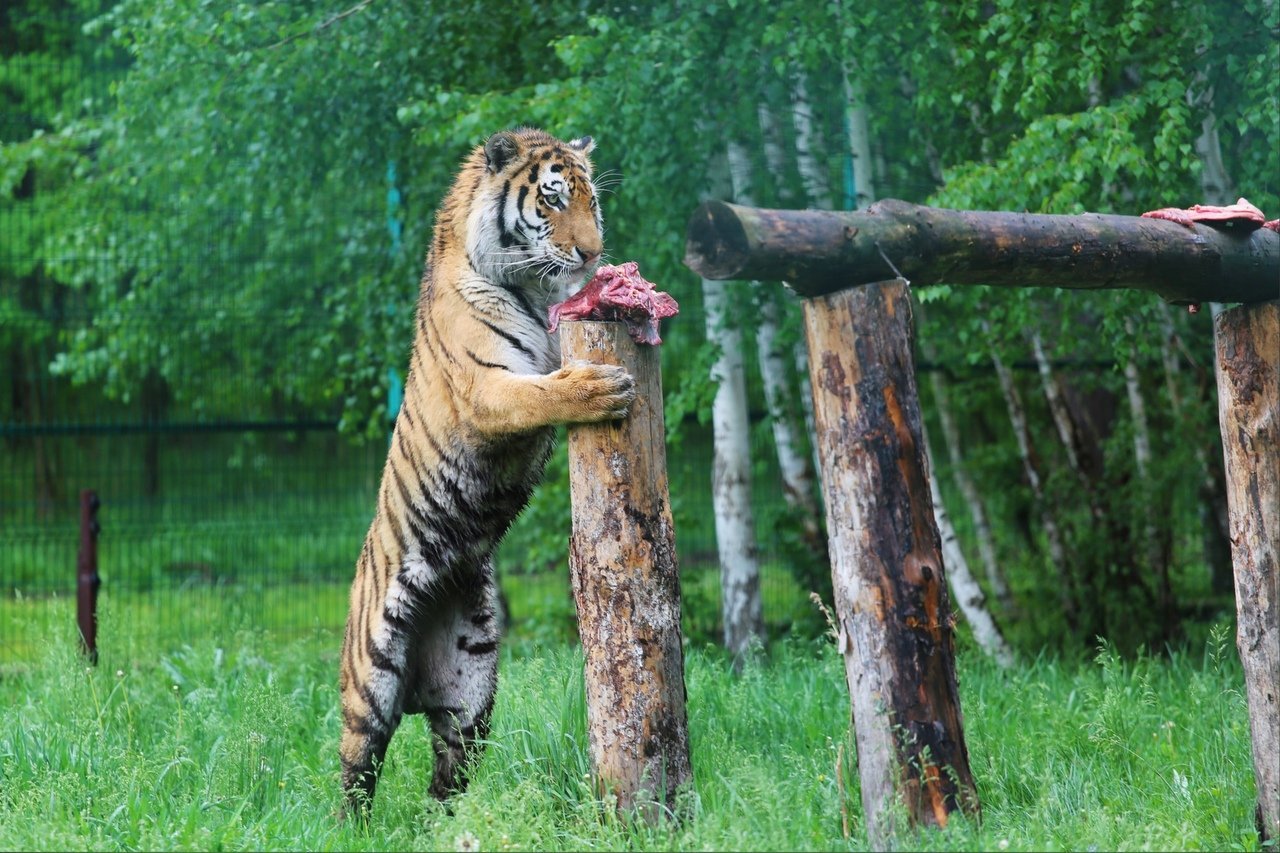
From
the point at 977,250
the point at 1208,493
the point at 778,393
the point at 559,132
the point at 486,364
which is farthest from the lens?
the point at 1208,493

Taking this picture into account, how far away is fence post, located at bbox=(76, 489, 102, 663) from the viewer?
776 centimetres

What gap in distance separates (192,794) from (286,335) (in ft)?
15.4

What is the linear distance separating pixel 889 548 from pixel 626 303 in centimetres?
109

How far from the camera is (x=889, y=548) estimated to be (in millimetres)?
3654

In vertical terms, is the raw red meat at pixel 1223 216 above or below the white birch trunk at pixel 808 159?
below

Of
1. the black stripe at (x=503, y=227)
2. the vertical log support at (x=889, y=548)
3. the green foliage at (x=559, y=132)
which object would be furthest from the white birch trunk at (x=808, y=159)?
the vertical log support at (x=889, y=548)

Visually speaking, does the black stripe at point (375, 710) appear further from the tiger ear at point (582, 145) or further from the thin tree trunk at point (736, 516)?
the thin tree trunk at point (736, 516)

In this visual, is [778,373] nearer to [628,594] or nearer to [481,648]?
[481,648]

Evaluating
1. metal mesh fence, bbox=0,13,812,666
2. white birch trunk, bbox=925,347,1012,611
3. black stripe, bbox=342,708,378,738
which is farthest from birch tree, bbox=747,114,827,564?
black stripe, bbox=342,708,378,738

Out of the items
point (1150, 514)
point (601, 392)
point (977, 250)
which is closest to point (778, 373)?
point (1150, 514)

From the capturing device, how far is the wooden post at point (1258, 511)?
399 centimetres

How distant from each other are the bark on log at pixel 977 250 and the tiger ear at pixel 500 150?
1.54 m

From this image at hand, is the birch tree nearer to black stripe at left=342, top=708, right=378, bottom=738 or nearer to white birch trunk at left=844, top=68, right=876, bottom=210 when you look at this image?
white birch trunk at left=844, top=68, right=876, bottom=210

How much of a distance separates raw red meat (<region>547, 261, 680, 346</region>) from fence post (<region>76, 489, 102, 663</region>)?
4715 millimetres
